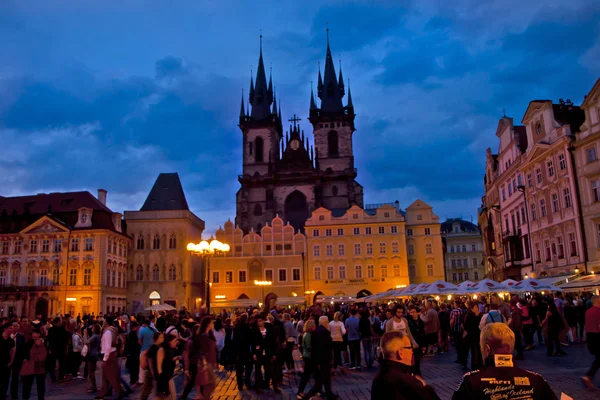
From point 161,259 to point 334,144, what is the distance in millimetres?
30852

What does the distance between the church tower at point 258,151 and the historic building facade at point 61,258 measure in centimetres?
2035

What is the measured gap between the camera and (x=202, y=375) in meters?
9.09

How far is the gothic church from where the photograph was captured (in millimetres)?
71000

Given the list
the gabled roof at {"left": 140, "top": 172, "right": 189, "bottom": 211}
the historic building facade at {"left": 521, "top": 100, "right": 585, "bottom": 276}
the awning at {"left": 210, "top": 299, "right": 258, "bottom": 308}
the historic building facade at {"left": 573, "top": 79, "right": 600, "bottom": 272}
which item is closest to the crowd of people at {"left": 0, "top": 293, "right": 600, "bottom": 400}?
the historic building facade at {"left": 573, "top": 79, "right": 600, "bottom": 272}


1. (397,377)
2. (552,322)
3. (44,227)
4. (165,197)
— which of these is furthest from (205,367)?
(165,197)

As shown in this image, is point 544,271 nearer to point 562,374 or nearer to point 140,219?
point 562,374

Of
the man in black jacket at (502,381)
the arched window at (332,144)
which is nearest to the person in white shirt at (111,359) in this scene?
the man in black jacket at (502,381)

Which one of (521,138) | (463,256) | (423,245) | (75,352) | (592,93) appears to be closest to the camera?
(75,352)

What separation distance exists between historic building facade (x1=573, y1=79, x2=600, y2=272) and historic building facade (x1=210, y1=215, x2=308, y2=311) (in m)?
A: 30.9

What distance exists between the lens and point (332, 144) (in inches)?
2997

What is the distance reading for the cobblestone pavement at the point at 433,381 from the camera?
35.9ft

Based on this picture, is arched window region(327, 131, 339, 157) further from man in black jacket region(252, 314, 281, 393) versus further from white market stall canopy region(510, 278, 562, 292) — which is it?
man in black jacket region(252, 314, 281, 393)

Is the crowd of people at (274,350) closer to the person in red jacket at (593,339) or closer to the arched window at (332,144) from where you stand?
the person in red jacket at (593,339)

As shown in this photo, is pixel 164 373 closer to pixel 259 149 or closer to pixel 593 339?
pixel 593 339
